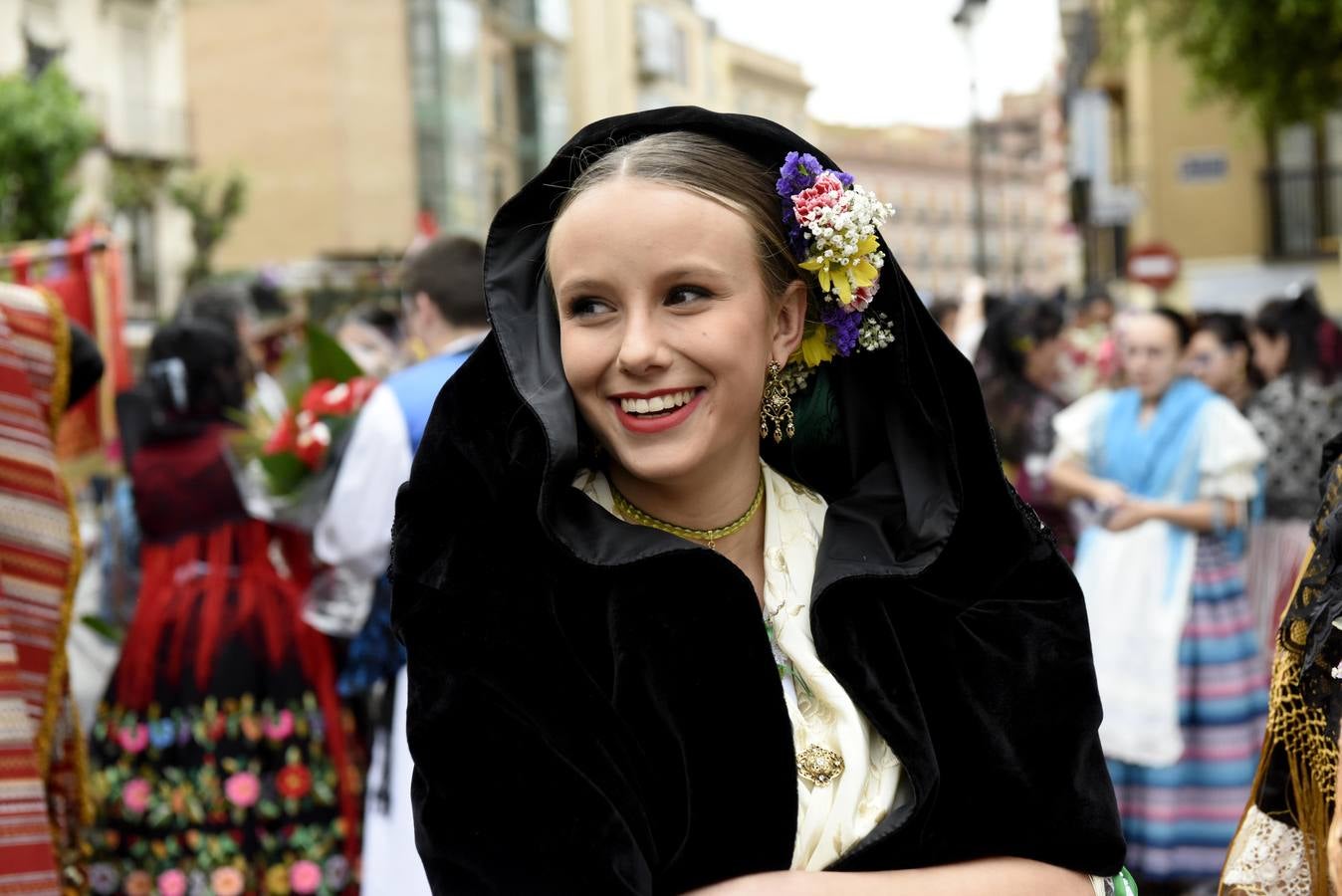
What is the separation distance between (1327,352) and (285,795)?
543 centimetres

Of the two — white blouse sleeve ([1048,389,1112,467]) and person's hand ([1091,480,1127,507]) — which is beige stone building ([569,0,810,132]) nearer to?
white blouse sleeve ([1048,389,1112,467])

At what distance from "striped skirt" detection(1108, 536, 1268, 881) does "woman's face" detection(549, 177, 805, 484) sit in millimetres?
4460

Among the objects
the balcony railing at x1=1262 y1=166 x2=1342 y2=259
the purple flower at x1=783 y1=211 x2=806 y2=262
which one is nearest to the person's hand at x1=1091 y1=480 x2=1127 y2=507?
the purple flower at x1=783 y1=211 x2=806 y2=262

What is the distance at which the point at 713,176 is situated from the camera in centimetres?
199

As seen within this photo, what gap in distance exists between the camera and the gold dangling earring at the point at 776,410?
217 centimetres

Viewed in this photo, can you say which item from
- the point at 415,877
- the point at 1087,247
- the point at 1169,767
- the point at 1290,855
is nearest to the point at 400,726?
the point at 415,877

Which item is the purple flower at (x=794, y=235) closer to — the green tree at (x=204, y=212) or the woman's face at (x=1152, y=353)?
the woman's face at (x=1152, y=353)

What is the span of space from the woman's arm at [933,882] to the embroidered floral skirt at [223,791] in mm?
3332

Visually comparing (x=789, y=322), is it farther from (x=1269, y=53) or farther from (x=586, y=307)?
(x=1269, y=53)

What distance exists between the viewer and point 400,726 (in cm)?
420

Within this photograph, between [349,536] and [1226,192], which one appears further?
[1226,192]

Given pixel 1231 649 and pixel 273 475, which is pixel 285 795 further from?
pixel 1231 649

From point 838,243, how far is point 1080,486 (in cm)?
446

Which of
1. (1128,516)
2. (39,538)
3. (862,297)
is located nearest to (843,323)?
(862,297)
